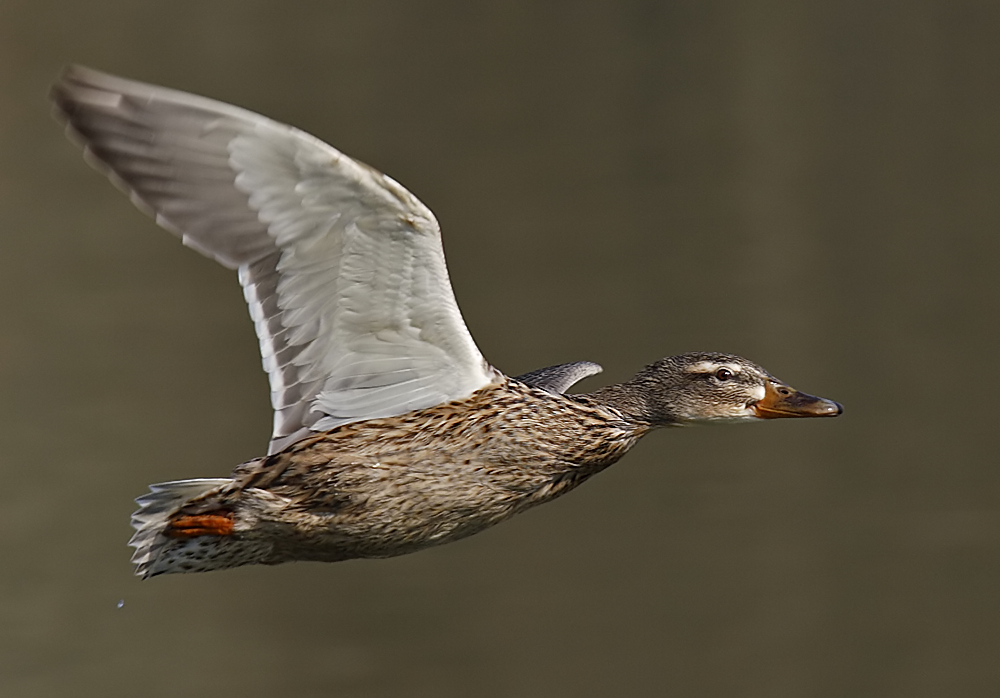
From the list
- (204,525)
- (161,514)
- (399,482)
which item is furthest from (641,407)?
(161,514)

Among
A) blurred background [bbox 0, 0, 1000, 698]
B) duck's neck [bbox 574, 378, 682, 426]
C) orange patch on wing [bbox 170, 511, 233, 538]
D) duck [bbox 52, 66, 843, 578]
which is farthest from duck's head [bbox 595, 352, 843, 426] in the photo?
blurred background [bbox 0, 0, 1000, 698]

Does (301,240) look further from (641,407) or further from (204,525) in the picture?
(641,407)

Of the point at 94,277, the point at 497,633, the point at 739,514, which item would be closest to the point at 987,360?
the point at 739,514

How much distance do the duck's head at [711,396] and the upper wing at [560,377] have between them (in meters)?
0.52

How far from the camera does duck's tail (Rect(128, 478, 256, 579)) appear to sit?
16.6 feet

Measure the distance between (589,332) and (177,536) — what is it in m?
6.62

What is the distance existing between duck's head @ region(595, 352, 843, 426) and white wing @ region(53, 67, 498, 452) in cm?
67

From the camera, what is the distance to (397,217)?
4.65 meters

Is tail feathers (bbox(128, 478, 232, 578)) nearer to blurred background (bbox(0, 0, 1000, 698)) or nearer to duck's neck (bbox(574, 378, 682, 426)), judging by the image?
duck's neck (bbox(574, 378, 682, 426))

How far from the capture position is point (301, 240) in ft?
15.8

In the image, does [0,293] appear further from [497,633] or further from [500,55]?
[500,55]

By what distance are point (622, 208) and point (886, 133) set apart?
355 cm

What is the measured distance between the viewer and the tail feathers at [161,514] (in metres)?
5.11

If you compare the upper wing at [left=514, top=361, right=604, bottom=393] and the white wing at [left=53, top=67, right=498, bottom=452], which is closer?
the white wing at [left=53, top=67, right=498, bottom=452]
